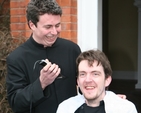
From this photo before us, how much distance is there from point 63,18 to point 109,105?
Result: 87.7 inches

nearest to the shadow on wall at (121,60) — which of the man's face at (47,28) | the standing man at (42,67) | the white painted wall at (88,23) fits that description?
the white painted wall at (88,23)

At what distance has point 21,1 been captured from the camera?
15.1 ft

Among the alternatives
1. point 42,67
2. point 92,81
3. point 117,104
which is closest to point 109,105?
point 117,104

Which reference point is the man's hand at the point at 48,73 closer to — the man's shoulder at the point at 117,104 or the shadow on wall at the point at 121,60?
the man's shoulder at the point at 117,104

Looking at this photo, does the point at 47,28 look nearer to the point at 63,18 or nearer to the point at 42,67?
the point at 42,67

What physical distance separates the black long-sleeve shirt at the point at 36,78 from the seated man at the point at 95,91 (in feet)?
0.61

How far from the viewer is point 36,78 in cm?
262

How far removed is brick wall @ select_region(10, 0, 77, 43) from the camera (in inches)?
173

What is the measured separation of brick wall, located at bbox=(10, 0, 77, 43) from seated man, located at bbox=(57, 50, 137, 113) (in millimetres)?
1987

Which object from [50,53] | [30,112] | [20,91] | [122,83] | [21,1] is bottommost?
[122,83]

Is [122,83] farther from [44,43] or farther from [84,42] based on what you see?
[44,43]

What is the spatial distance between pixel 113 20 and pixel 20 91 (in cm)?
994

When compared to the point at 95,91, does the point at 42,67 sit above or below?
above

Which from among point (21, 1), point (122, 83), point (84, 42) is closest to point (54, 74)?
point (84, 42)
